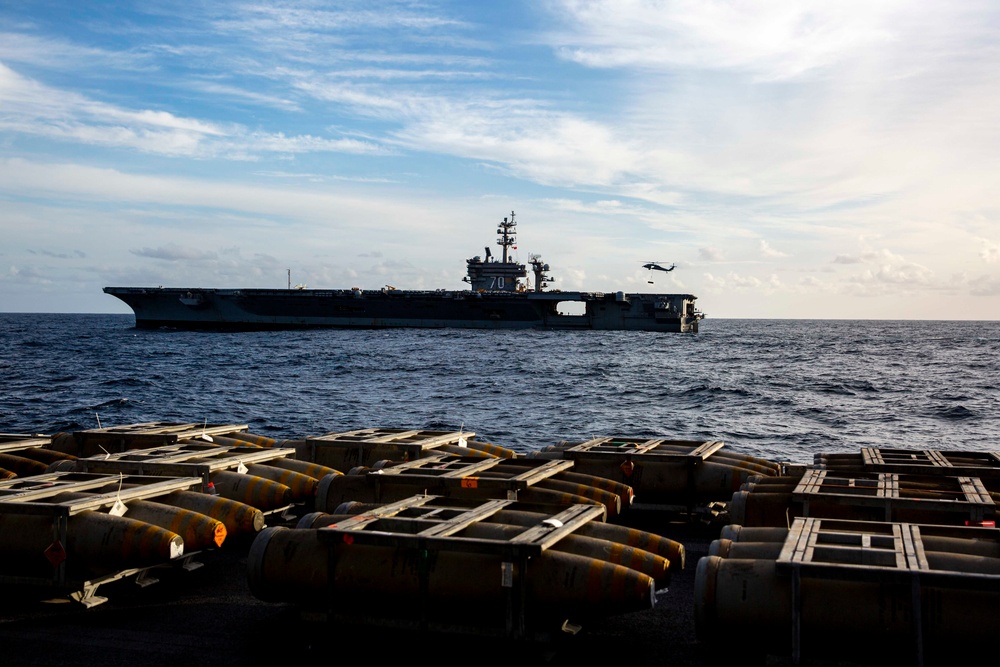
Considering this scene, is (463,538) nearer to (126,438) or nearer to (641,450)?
(641,450)

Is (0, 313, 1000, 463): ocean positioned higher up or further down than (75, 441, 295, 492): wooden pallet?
further down

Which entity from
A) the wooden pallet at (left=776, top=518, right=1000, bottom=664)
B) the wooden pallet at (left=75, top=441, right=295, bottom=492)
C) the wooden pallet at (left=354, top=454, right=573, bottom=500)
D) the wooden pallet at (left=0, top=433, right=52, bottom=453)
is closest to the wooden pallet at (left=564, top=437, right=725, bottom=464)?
the wooden pallet at (left=354, top=454, right=573, bottom=500)

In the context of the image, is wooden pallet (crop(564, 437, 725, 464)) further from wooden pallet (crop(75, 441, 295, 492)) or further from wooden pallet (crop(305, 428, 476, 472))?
wooden pallet (crop(75, 441, 295, 492))

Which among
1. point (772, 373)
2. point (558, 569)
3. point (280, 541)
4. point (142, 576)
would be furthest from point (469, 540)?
point (772, 373)

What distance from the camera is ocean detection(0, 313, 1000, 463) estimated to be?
1060 inches

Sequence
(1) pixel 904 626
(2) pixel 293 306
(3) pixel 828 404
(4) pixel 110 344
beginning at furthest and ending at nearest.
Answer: (2) pixel 293 306 < (4) pixel 110 344 < (3) pixel 828 404 < (1) pixel 904 626

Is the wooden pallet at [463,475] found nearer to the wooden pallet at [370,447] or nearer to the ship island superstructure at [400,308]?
the wooden pallet at [370,447]

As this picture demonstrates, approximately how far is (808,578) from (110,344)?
7733cm

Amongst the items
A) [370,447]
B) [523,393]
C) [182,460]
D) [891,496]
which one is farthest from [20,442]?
[523,393]

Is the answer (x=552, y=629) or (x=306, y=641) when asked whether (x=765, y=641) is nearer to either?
(x=552, y=629)

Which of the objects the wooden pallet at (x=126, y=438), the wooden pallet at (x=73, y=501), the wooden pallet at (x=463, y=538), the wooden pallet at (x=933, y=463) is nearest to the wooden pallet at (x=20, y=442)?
the wooden pallet at (x=126, y=438)

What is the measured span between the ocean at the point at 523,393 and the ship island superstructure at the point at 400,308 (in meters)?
18.6

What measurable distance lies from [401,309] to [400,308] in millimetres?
228

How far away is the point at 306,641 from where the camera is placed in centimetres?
698
